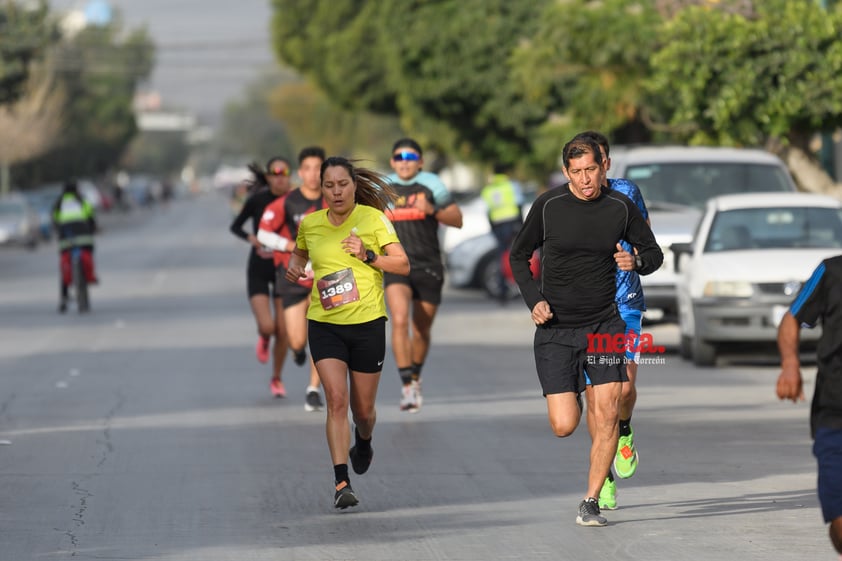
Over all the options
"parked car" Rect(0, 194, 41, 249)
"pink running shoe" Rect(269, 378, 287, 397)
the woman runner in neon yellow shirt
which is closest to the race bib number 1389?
the woman runner in neon yellow shirt

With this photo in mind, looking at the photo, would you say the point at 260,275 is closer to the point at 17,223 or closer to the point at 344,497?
the point at 344,497

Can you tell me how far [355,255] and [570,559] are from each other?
207cm

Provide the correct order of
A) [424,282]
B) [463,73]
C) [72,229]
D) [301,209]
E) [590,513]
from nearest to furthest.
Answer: [590,513], [301,209], [424,282], [72,229], [463,73]

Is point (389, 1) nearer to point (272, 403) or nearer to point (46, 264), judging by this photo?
point (46, 264)

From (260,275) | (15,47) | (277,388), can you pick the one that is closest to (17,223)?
(15,47)

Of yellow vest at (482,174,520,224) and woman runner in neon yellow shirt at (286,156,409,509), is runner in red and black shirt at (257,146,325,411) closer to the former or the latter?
woman runner in neon yellow shirt at (286,156,409,509)

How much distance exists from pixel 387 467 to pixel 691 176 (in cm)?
1052

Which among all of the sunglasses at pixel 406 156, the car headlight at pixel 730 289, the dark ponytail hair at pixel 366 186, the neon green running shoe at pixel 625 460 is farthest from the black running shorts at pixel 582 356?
the car headlight at pixel 730 289

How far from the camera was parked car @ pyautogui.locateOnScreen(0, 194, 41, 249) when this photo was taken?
50500mm

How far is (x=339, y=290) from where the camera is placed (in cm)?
923

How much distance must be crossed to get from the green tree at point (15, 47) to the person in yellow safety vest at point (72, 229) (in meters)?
29.1

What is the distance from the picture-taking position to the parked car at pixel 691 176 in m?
19.7

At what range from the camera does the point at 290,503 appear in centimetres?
934

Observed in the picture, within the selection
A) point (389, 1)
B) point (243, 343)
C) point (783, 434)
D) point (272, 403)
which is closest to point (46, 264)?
point (389, 1)
